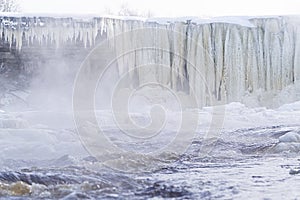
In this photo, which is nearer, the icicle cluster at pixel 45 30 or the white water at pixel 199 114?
the white water at pixel 199 114

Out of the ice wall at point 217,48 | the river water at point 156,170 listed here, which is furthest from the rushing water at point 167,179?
the ice wall at point 217,48

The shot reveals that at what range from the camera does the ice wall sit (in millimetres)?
16312

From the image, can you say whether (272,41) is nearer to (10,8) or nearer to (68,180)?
(68,180)

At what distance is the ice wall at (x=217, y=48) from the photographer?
1631cm

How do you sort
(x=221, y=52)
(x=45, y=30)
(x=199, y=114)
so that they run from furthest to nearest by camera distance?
(x=221, y=52)
(x=45, y=30)
(x=199, y=114)

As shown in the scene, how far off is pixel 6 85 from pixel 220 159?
11.3 metres

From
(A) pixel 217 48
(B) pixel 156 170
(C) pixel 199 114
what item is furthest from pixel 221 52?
(B) pixel 156 170

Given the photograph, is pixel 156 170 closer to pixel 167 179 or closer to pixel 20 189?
pixel 167 179

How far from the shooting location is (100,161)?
6.69 metres

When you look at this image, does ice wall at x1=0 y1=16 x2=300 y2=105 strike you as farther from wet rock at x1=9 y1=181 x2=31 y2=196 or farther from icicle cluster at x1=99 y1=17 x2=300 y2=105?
wet rock at x1=9 y1=181 x2=31 y2=196

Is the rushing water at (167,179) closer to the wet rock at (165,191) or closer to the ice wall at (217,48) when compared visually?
the wet rock at (165,191)

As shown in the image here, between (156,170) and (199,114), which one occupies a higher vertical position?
(156,170)

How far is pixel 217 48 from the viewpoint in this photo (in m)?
16.4

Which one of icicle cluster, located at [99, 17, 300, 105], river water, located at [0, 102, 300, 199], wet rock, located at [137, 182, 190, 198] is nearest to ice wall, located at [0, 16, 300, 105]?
icicle cluster, located at [99, 17, 300, 105]
